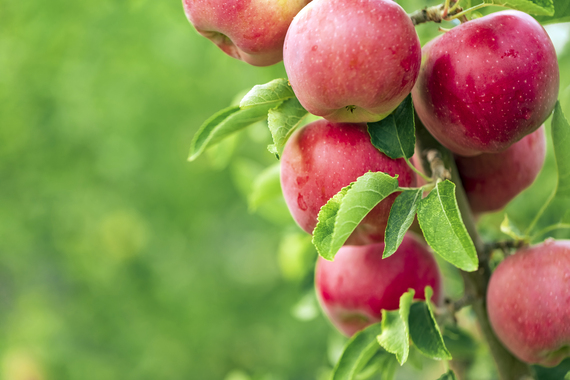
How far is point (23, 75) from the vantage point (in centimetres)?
216

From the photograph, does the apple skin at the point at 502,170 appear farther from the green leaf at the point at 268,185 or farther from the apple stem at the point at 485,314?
the green leaf at the point at 268,185

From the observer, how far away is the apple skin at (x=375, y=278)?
64 cm

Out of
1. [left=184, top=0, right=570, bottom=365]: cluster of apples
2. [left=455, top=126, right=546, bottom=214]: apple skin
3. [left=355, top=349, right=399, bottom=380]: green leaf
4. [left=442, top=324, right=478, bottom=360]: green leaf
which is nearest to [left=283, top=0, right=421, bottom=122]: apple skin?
[left=184, top=0, right=570, bottom=365]: cluster of apples

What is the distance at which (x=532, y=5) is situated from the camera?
0.43 metres

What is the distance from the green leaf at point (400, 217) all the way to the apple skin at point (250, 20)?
0.66ft

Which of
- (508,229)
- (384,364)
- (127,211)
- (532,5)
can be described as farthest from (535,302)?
(127,211)

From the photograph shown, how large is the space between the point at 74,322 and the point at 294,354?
112 centimetres

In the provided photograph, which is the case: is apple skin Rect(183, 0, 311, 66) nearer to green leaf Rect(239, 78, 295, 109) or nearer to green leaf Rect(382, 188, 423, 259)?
green leaf Rect(239, 78, 295, 109)

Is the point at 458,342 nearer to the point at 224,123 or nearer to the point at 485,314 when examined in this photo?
the point at 485,314

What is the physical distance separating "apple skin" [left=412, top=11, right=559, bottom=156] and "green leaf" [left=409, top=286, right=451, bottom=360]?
0.19 m

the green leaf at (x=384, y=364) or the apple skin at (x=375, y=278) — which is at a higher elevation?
the apple skin at (x=375, y=278)

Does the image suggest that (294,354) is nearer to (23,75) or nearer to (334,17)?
(23,75)

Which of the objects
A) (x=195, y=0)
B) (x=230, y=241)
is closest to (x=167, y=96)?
(x=230, y=241)

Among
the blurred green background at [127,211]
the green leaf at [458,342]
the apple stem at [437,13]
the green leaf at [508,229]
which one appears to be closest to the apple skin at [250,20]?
the apple stem at [437,13]
